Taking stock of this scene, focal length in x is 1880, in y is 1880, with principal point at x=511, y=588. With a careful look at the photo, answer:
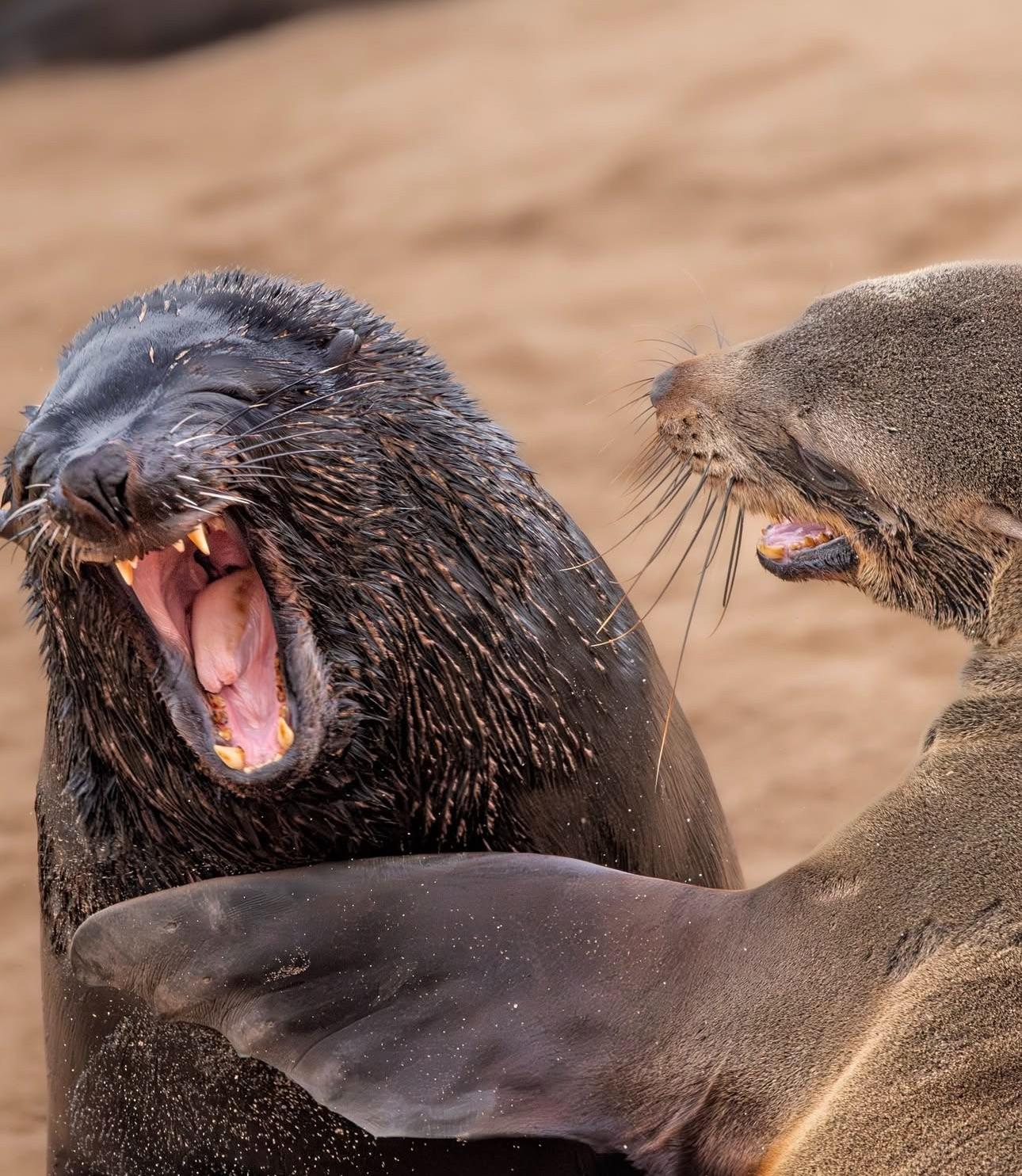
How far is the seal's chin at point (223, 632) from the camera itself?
3.16 m

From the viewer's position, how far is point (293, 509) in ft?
10.5

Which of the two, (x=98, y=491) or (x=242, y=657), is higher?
(x=98, y=491)

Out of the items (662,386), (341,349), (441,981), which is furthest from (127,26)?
(441,981)

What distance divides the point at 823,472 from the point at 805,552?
15 centimetres

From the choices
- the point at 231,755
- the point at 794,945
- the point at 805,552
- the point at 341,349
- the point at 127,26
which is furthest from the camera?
the point at 127,26

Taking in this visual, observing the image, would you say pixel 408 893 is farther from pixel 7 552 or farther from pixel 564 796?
pixel 7 552

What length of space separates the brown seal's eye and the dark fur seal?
55 cm

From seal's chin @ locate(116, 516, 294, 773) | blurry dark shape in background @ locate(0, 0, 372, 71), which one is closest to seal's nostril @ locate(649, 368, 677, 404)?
seal's chin @ locate(116, 516, 294, 773)

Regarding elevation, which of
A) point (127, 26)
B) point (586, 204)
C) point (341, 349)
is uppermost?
point (127, 26)

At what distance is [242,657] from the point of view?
10.7 ft

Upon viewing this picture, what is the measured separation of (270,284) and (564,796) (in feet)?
3.59

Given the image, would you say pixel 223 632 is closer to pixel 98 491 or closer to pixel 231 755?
pixel 231 755

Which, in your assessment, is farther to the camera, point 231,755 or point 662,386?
point 662,386

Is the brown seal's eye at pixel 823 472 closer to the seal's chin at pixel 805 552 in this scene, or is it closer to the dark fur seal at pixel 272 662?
the seal's chin at pixel 805 552
